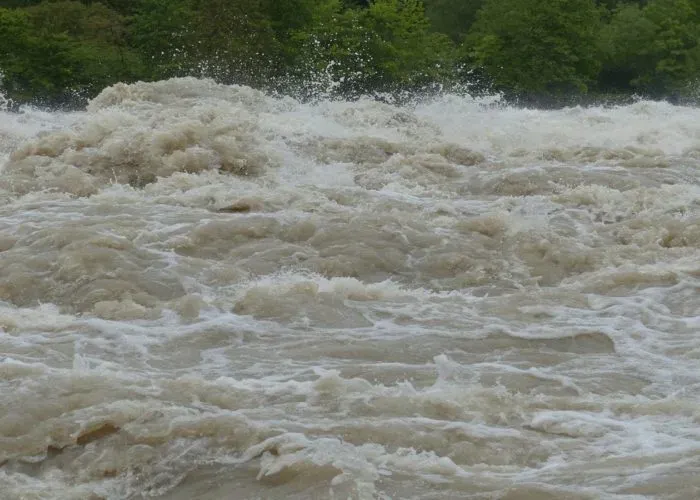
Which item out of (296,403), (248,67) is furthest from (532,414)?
(248,67)

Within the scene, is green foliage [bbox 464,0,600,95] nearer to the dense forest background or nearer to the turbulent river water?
the dense forest background

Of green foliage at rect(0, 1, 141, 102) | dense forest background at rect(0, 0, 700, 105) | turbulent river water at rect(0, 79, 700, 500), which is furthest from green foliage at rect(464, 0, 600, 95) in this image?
turbulent river water at rect(0, 79, 700, 500)

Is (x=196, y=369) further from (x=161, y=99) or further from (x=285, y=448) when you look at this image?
(x=161, y=99)

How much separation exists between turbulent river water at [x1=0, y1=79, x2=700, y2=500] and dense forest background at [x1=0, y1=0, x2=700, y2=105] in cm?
1364

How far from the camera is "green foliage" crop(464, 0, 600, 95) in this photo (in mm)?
30828

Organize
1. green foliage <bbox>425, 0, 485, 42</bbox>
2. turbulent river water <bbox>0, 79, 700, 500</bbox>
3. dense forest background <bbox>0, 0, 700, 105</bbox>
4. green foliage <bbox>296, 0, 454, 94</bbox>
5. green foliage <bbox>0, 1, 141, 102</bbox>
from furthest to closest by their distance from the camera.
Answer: green foliage <bbox>425, 0, 485, 42</bbox> < green foliage <bbox>296, 0, 454, 94</bbox> < dense forest background <bbox>0, 0, 700, 105</bbox> < green foliage <bbox>0, 1, 141, 102</bbox> < turbulent river water <bbox>0, 79, 700, 500</bbox>

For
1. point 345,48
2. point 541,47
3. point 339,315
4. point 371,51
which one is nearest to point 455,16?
point 541,47

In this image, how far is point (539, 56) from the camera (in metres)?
31.2

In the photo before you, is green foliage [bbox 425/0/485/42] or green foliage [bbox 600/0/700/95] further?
green foliage [bbox 425/0/485/42]

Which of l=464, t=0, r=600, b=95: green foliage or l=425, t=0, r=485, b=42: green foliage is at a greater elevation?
l=425, t=0, r=485, b=42: green foliage

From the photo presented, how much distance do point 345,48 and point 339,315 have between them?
2252 cm

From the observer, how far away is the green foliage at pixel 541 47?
3083 cm

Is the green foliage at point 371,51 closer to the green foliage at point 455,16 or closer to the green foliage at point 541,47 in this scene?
the green foliage at point 541,47

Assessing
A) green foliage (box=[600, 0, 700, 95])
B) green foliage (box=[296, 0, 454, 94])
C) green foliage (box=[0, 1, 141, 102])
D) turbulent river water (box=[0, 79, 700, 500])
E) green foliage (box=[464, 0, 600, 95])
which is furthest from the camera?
green foliage (box=[600, 0, 700, 95])
